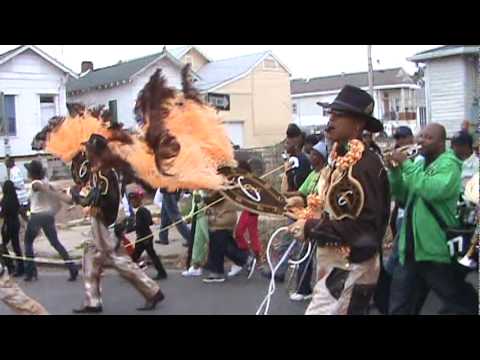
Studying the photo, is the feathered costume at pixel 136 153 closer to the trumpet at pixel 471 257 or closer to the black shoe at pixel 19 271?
the black shoe at pixel 19 271

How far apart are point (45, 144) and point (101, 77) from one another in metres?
0.74

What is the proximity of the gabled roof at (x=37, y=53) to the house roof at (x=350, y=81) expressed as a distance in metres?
1.84

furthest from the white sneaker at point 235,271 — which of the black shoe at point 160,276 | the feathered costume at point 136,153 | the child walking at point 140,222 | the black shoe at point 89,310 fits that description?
the black shoe at point 89,310

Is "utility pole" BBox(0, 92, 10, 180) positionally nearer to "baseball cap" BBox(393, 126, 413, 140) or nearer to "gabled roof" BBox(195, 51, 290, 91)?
"gabled roof" BBox(195, 51, 290, 91)

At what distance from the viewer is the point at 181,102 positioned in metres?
4.41

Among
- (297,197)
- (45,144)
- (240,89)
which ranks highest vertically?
(240,89)

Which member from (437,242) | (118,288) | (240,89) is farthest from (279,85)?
(118,288)

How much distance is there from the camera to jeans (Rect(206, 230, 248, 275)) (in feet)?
19.7

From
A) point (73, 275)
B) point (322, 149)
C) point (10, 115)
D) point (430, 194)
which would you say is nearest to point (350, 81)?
point (322, 149)

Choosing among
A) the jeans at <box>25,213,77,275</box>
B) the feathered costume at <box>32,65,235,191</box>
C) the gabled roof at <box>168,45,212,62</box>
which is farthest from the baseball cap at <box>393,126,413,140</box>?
the jeans at <box>25,213,77,275</box>

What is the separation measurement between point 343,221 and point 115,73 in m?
2.44

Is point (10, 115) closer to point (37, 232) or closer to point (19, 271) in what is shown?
point (37, 232)

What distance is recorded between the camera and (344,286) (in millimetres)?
3453
